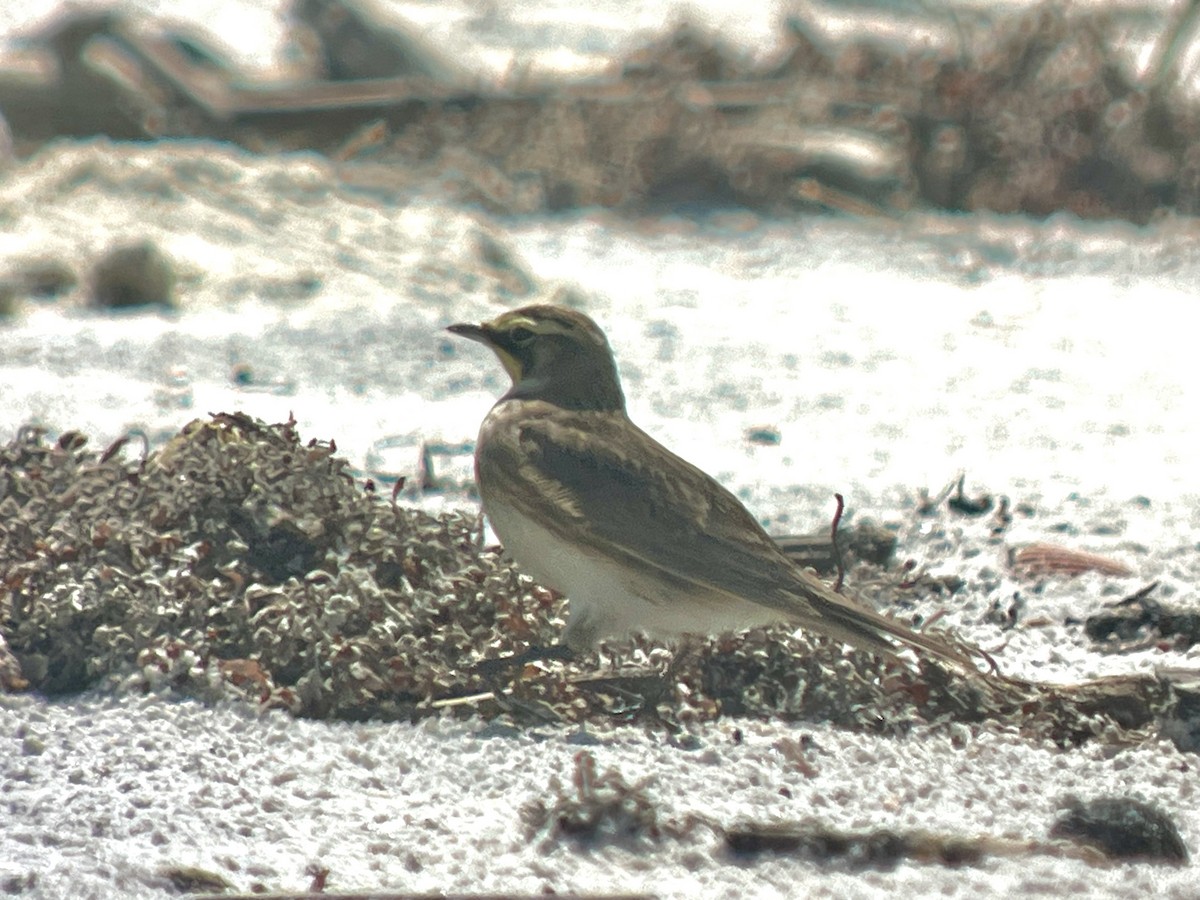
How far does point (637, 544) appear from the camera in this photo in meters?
3.84

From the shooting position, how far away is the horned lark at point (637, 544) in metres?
3.76

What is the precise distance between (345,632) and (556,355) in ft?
2.59

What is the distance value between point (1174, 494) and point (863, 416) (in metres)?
1.20

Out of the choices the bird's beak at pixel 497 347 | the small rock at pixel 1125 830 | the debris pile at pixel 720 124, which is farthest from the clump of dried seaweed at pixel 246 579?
the debris pile at pixel 720 124

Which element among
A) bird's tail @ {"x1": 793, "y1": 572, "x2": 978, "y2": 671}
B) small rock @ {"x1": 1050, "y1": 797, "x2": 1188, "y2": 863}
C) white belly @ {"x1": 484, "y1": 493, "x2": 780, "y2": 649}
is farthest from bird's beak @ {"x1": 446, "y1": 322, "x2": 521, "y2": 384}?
small rock @ {"x1": 1050, "y1": 797, "x2": 1188, "y2": 863}

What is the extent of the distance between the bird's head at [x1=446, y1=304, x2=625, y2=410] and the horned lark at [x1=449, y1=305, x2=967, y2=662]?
16 centimetres

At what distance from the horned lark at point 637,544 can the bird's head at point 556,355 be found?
0.16m

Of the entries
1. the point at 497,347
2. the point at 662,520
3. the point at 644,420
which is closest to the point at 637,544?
the point at 662,520

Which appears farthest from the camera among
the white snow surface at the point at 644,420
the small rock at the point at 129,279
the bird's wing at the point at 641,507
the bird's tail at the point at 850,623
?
the small rock at the point at 129,279

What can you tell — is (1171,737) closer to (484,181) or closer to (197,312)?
(197,312)

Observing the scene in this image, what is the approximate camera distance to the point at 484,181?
389 inches

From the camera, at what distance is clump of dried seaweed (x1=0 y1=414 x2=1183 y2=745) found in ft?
12.5

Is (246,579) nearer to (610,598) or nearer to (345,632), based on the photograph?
(345,632)

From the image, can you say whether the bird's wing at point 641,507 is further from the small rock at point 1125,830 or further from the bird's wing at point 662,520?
the small rock at point 1125,830
